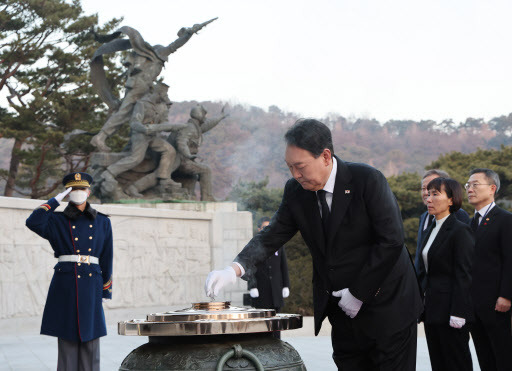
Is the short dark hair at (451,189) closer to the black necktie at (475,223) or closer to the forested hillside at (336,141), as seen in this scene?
the black necktie at (475,223)

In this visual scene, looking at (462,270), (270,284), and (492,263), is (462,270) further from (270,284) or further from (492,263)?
(270,284)

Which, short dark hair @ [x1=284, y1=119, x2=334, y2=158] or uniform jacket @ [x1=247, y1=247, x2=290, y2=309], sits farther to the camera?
uniform jacket @ [x1=247, y1=247, x2=290, y2=309]

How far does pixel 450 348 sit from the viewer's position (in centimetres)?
467

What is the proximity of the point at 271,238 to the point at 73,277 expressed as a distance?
7.41 feet

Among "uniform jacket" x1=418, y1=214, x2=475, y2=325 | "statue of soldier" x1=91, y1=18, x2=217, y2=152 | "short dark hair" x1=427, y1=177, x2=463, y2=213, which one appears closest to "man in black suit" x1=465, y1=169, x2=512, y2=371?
"short dark hair" x1=427, y1=177, x2=463, y2=213

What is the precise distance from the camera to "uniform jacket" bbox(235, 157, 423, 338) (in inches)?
117

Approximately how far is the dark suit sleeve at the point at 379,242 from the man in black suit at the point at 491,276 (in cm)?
231

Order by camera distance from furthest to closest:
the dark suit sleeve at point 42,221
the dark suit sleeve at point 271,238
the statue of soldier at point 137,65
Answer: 1. the statue of soldier at point 137,65
2. the dark suit sleeve at point 42,221
3. the dark suit sleeve at point 271,238

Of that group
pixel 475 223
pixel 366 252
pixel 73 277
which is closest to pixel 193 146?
pixel 73 277

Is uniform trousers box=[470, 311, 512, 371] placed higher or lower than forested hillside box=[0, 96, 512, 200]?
lower

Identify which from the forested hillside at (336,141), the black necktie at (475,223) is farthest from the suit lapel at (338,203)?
the forested hillside at (336,141)

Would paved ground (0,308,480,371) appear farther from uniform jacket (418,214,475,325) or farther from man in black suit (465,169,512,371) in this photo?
uniform jacket (418,214,475,325)

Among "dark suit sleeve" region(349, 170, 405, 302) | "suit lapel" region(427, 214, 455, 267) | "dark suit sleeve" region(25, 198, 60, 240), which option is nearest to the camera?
"dark suit sleeve" region(349, 170, 405, 302)

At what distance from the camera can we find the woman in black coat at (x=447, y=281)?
4.60m
